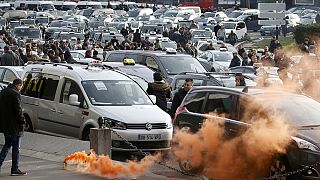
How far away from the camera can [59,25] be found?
2160 inches

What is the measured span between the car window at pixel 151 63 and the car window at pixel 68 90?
27.6 feet

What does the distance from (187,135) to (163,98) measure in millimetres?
4524

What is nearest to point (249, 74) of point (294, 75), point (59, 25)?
point (294, 75)

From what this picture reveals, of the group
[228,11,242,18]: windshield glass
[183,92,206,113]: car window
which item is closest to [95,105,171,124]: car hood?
[183,92,206,113]: car window

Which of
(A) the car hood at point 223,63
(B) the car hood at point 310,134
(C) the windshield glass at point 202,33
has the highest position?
(B) the car hood at point 310,134

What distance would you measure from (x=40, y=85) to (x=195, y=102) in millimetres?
4646

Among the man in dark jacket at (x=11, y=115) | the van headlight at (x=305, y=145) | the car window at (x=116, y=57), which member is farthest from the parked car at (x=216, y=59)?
the van headlight at (x=305, y=145)

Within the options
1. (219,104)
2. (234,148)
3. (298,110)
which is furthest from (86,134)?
(298,110)

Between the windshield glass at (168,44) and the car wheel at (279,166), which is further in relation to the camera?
the windshield glass at (168,44)

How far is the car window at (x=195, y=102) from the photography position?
48.1ft

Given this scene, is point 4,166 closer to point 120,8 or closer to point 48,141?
point 48,141

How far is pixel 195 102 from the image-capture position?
1481 centimetres

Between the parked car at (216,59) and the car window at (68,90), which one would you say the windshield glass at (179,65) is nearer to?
the parked car at (216,59)

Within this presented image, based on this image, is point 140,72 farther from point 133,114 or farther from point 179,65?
point 133,114
